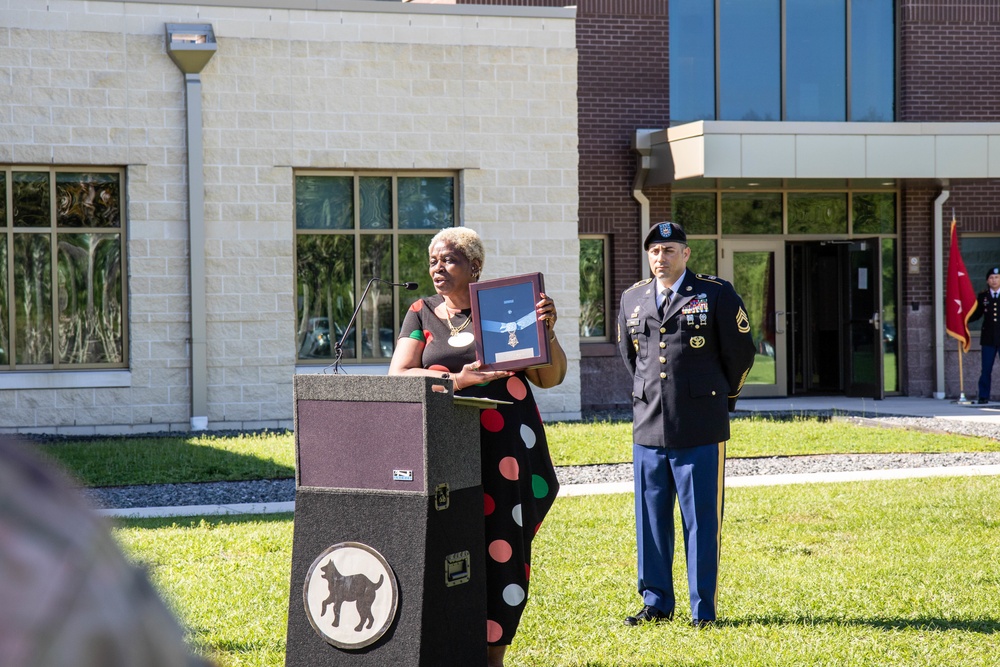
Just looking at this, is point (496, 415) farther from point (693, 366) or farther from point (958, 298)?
point (958, 298)

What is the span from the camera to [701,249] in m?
18.5

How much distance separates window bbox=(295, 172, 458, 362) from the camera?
14898 mm

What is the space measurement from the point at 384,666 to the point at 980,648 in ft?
9.62

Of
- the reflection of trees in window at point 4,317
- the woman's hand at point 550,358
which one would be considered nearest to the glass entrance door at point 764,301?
the reflection of trees in window at point 4,317

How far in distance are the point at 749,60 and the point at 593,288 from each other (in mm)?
4477

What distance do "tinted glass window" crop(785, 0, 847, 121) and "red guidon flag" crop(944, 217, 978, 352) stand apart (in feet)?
9.09

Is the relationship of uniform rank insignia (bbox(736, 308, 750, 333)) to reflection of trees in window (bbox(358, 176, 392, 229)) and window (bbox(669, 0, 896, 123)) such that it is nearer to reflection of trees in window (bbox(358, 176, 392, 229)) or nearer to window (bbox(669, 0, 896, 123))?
reflection of trees in window (bbox(358, 176, 392, 229))

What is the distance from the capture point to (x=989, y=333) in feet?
58.7

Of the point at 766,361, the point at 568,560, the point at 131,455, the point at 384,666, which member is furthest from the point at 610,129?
the point at 384,666

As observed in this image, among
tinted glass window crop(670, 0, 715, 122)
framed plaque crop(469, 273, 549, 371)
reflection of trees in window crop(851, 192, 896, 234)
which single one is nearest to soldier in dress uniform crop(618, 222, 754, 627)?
framed plaque crop(469, 273, 549, 371)

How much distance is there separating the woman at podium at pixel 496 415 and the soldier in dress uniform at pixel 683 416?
1.10 m

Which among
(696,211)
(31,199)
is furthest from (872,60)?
(31,199)

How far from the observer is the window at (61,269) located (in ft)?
45.8

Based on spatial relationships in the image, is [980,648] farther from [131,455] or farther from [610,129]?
[610,129]
